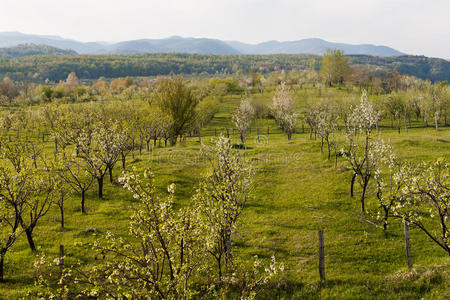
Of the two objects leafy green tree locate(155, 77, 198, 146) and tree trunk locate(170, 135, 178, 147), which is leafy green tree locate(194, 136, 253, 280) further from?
tree trunk locate(170, 135, 178, 147)

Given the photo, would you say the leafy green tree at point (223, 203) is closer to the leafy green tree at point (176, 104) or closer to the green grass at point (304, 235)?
the green grass at point (304, 235)

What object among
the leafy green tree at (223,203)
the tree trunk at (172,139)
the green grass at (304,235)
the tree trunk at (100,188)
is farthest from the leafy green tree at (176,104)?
the leafy green tree at (223,203)

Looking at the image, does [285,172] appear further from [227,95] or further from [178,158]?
[227,95]

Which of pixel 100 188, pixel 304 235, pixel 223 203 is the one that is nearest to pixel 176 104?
pixel 100 188

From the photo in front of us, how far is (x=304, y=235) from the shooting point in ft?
72.1

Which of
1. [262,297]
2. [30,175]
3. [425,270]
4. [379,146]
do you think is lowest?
[262,297]

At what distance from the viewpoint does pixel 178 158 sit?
4350 centimetres

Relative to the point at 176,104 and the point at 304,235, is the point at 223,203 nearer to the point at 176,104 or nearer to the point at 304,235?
the point at 304,235

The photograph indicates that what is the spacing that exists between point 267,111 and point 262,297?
92.3 m

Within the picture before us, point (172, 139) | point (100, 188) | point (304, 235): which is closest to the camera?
point (304, 235)

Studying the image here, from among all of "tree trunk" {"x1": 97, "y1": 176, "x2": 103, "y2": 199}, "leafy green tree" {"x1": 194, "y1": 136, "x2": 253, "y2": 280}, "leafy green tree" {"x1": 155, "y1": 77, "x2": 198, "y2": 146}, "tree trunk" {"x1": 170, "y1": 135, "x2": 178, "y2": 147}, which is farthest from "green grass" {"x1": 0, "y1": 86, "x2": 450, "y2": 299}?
"tree trunk" {"x1": 170, "y1": 135, "x2": 178, "y2": 147}

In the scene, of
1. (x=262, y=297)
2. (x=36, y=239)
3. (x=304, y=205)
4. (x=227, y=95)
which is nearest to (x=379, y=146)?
(x=304, y=205)

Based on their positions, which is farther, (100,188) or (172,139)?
(172,139)

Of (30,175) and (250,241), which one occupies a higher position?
(30,175)
